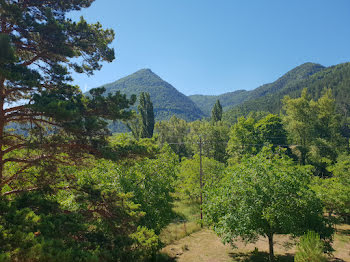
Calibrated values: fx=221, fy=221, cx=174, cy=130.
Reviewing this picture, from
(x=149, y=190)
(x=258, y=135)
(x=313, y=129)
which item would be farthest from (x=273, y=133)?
(x=149, y=190)

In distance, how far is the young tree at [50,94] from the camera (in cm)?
716

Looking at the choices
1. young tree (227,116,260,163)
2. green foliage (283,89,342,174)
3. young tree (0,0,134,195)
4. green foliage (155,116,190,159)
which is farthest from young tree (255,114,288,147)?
young tree (0,0,134,195)

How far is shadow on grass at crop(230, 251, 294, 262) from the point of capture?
45.4ft

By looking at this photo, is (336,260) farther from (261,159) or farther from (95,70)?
(95,70)

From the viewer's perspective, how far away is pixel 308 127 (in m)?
41.1

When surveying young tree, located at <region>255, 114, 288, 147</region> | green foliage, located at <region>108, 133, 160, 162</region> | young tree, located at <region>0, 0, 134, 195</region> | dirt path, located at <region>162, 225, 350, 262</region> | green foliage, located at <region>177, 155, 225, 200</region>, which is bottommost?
dirt path, located at <region>162, 225, 350, 262</region>

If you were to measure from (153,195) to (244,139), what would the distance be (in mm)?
31320

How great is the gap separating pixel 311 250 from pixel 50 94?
12214mm

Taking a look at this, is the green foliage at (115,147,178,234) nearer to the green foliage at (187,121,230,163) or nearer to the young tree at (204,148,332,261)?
the young tree at (204,148,332,261)

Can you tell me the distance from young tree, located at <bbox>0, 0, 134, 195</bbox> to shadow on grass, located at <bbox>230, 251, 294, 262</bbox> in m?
12.2

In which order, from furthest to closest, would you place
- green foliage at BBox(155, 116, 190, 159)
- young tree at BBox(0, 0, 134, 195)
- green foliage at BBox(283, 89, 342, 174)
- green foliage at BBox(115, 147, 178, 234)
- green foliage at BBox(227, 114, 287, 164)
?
green foliage at BBox(155, 116, 190, 159), green foliage at BBox(227, 114, 287, 164), green foliage at BBox(283, 89, 342, 174), green foliage at BBox(115, 147, 178, 234), young tree at BBox(0, 0, 134, 195)

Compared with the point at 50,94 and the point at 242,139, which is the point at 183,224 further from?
the point at 242,139

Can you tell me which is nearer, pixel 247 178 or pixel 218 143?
pixel 247 178

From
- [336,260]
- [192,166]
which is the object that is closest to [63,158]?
[336,260]
